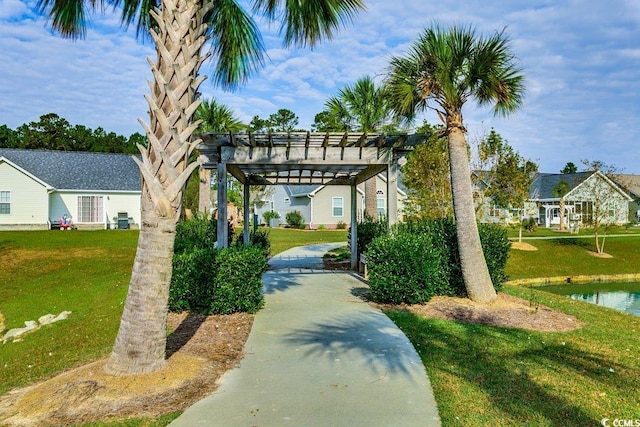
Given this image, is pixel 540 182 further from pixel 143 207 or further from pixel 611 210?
pixel 143 207

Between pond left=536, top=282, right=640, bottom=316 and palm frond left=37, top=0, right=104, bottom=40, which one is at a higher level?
palm frond left=37, top=0, right=104, bottom=40

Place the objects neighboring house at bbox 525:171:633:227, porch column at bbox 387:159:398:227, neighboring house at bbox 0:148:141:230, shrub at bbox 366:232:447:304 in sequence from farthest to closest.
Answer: neighboring house at bbox 0:148:141:230 < neighboring house at bbox 525:171:633:227 < porch column at bbox 387:159:398:227 < shrub at bbox 366:232:447:304

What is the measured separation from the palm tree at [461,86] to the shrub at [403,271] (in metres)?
0.84

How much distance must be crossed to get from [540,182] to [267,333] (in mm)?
44849

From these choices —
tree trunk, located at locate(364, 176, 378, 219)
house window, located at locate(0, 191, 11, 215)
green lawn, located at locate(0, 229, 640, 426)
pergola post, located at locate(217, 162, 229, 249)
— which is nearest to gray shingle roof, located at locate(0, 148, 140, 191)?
house window, located at locate(0, 191, 11, 215)

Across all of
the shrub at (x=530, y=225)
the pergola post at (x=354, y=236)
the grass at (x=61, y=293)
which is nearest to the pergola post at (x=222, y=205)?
the grass at (x=61, y=293)

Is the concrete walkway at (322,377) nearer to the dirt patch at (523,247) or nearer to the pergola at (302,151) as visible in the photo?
the pergola at (302,151)

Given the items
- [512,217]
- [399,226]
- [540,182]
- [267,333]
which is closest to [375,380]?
[267,333]

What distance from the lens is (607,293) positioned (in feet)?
52.4

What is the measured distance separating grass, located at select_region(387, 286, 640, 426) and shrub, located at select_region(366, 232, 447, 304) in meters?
0.92

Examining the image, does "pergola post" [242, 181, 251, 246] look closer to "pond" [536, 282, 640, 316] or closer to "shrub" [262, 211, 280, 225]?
"pond" [536, 282, 640, 316]

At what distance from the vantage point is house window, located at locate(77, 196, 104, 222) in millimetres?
30328

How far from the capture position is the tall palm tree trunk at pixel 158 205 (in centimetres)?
479

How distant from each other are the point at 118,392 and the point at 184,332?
233 cm
